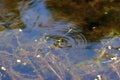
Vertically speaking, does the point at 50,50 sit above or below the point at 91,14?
below

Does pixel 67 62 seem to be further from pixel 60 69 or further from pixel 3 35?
pixel 3 35

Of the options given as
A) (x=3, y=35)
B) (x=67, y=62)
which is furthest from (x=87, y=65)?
(x=3, y=35)

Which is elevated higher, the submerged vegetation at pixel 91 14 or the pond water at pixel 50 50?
the submerged vegetation at pixel 91 14

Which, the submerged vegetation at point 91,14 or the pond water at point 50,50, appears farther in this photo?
the submerged vegetation at point 91,14

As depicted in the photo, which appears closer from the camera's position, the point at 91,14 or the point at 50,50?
the point at 50,50
